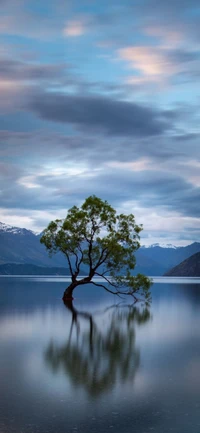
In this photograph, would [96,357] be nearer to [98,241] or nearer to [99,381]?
[99,381]

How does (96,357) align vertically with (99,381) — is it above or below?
below

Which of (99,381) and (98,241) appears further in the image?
(98,241)

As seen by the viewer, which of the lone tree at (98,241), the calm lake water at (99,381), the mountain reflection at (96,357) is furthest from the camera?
the lone tree at (98,241)

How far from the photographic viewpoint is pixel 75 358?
27.7 m

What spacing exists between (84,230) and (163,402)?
63834 millimetres

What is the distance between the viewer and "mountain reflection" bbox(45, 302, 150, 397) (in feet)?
71.6

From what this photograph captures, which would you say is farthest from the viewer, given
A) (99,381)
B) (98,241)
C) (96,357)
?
(98,241)

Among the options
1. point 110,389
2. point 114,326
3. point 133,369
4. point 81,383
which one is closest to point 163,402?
point 110,389

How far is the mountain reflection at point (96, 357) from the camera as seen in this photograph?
2181 centimetres

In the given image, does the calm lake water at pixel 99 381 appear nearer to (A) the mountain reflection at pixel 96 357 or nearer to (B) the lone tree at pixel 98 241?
(A) the mountain reflection at pixel 96 357

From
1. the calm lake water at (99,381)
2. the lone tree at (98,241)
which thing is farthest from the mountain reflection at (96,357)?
the lone tree at (98,241)

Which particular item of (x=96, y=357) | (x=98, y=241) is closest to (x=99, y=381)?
(x=96, y=357)

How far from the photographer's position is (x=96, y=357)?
93.2ft

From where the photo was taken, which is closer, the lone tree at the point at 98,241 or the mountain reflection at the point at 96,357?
the mountain reflection at the point at 96,357
